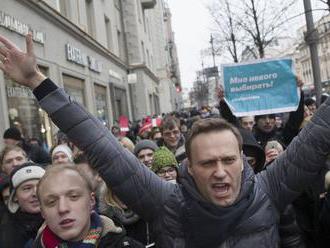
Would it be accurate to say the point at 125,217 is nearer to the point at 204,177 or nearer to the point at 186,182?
the point at 186,182

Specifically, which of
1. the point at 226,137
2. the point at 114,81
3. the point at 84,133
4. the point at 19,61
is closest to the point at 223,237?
the point at 226,137

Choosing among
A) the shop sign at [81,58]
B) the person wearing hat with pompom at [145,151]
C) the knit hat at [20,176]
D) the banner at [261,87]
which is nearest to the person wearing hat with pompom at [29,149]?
the person wearing hat with pompom at [145,151]

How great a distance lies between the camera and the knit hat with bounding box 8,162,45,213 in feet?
11.6

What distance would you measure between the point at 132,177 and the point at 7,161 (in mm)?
3048

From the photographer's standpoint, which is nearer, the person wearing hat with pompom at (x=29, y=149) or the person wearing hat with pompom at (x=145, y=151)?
the person wearing hat with pompom at (x=145, y=151)

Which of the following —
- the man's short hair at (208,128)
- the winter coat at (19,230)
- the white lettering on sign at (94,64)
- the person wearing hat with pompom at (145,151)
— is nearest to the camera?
the man's short hair at (208,128)

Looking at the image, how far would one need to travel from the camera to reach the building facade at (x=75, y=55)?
33.1 ft

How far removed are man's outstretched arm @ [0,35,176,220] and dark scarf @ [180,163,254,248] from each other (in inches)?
8.7

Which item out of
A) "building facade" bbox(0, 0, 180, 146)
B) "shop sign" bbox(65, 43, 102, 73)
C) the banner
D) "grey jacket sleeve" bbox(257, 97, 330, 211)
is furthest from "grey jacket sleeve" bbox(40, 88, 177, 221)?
"shop sign" bbox(65, 43, 102, 73)

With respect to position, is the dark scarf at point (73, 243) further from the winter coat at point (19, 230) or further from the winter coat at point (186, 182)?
the winter coat at point (19, 230)

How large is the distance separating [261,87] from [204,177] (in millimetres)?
3291

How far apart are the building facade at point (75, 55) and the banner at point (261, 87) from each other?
523cm

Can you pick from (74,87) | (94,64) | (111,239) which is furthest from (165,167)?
(94,64)

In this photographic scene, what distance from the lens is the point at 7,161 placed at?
495cm
